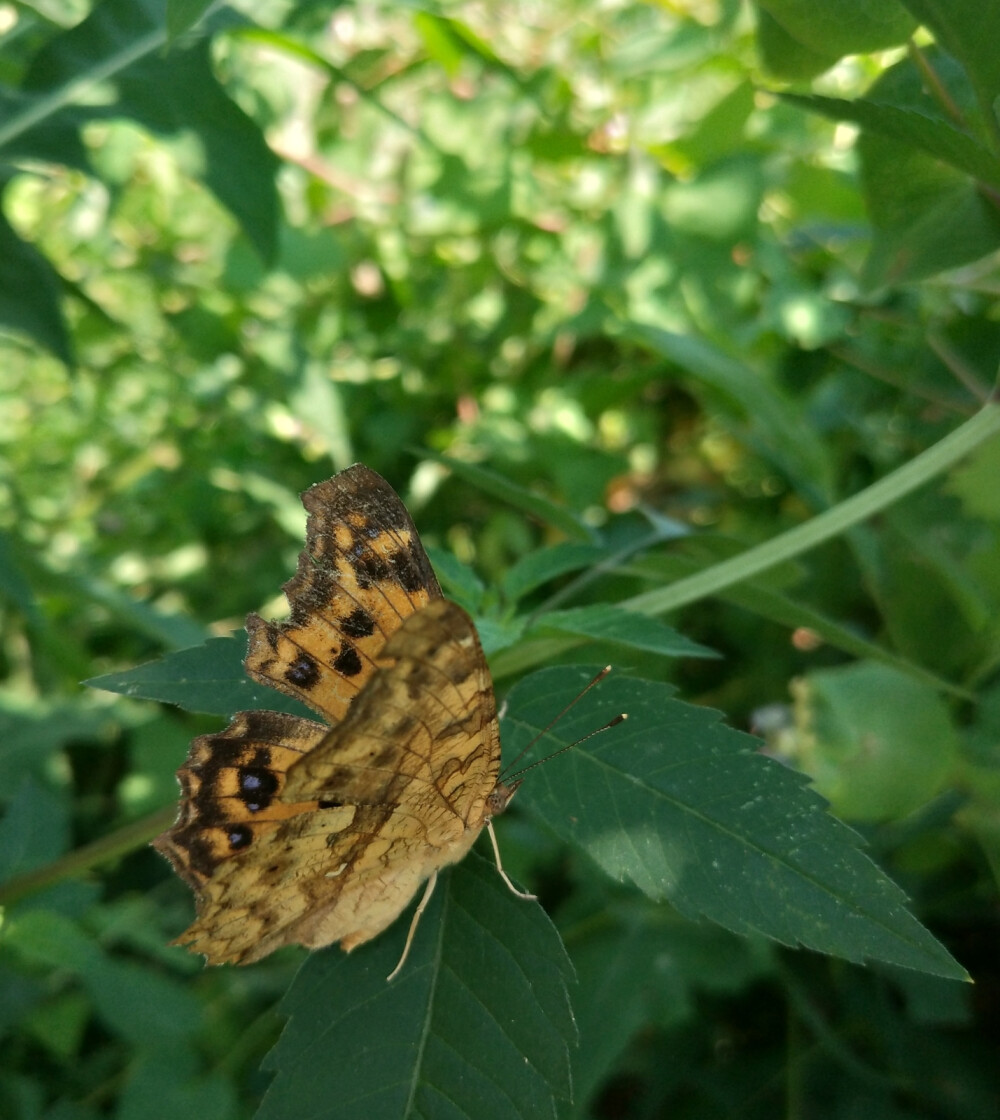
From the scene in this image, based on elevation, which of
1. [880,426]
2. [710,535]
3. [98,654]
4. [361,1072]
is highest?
[361,1072]

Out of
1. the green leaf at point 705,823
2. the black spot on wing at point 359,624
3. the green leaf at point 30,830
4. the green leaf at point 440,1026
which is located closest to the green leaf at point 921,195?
the green leaf at point 705,823

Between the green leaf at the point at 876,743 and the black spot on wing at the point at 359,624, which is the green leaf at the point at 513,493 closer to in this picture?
the black spot on wing at the point at 359,624

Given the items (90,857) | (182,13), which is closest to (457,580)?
(90,857)

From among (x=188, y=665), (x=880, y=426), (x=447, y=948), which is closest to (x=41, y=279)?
(x=188, y=665)

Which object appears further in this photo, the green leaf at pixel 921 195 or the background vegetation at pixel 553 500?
the green leaf at pixel 921 195

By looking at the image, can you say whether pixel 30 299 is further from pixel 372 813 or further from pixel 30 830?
pixel 372 813

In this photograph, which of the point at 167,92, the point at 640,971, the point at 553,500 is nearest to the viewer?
the point at 167,92

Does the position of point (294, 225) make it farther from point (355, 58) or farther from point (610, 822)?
point (610, 822)
